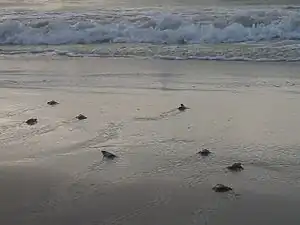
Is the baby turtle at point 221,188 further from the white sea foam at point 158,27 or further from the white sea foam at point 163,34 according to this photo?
the white sea foam at point 158,27

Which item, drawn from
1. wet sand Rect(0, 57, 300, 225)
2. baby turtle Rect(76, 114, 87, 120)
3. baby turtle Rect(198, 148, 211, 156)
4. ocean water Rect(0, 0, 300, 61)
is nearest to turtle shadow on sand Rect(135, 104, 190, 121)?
wet sand Rect(0, 57, 300, 225)

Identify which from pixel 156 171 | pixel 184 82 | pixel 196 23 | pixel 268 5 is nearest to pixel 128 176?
pixel 156 171

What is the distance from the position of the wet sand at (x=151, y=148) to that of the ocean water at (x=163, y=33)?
252cm

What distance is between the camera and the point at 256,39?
1372 cm

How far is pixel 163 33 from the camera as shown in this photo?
14625 millimetres

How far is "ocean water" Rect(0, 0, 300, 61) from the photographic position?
469 inches

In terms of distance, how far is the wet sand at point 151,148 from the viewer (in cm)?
412

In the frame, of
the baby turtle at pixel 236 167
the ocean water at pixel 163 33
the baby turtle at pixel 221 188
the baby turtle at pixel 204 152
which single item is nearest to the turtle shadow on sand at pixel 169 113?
the baby turtle at pixel 204 152

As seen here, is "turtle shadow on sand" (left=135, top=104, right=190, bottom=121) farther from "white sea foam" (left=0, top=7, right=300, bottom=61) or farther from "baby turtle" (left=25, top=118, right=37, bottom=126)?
"white sea foam" (left=0, top=7, right=300, bottom=61)

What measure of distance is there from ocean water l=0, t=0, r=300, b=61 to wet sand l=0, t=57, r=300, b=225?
2.52 metres

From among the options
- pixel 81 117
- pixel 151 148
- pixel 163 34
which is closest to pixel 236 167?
pixel 151 148

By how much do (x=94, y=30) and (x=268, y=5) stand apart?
6357 mm

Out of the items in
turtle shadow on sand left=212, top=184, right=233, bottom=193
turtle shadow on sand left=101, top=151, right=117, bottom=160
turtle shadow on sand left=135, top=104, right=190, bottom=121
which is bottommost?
turtle shadow on sand left=212, top=184, right=233, bottom=193

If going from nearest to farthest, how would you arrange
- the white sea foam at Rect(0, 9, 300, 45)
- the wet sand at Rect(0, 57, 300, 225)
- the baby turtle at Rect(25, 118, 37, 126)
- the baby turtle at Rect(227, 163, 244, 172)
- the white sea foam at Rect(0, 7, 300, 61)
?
the wet sand at Rect(0, 57, 300, 225)
the baby turtle at Rect(227, 163, 244, 172)
the baby turtle at Rect(25, 118, 37, 126)
the white sea foam at Rect(0, 7, 300, 61)
the white sea foam at Rect(0, 9, 300, 45)
